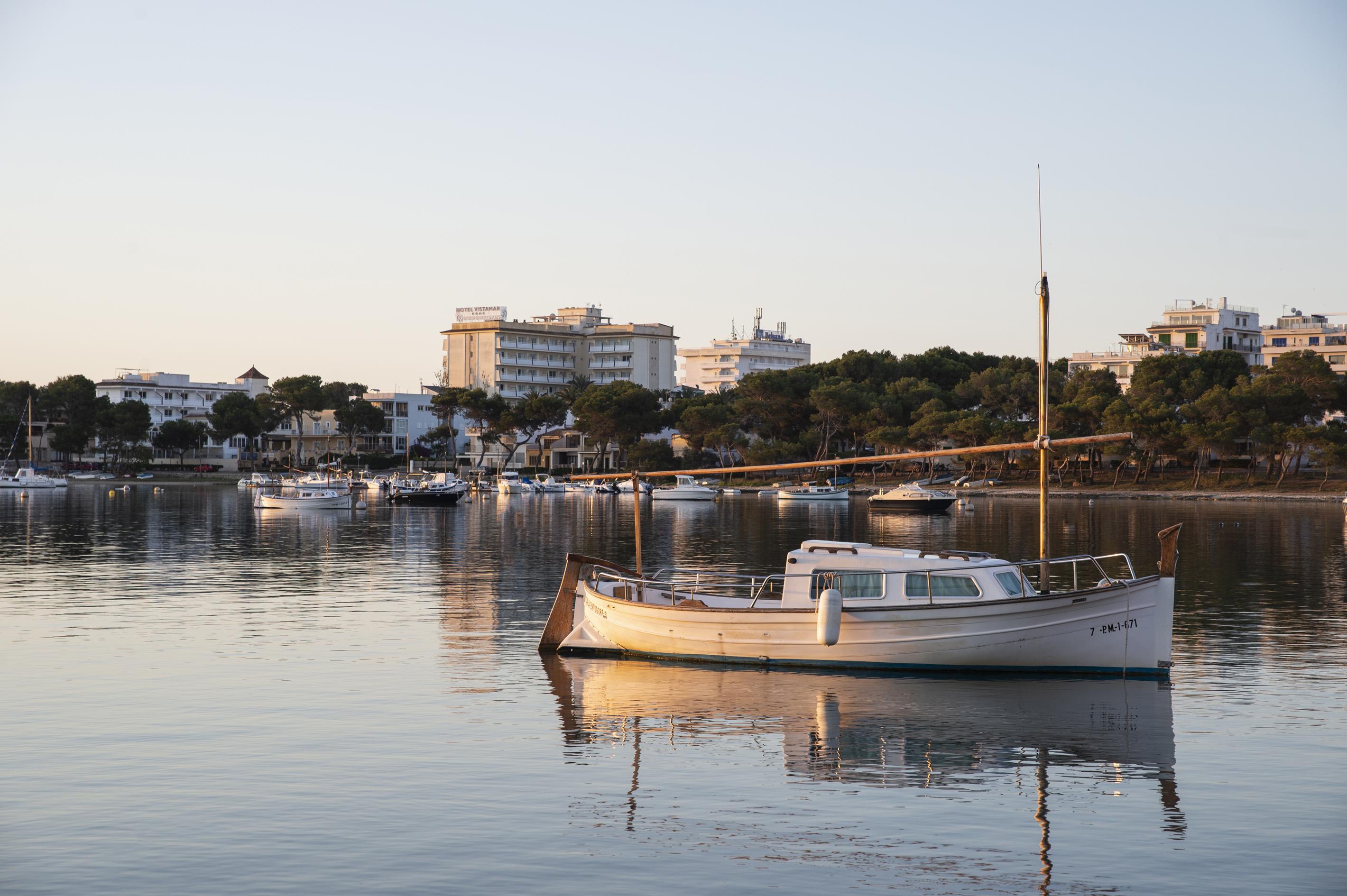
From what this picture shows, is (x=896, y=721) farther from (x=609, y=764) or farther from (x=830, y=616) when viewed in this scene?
(x=609, y=764)

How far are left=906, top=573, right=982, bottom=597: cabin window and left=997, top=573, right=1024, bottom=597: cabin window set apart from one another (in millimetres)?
630

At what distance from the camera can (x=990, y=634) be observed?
2806 cm

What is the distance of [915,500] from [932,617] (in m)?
88.7

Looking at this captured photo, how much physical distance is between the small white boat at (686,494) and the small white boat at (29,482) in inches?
3168

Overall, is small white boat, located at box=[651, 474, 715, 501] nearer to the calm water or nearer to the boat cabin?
the calm water

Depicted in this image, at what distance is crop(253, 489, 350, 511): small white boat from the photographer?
116m

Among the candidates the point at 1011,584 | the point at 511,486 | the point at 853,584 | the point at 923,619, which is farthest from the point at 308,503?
the point at 1011,584

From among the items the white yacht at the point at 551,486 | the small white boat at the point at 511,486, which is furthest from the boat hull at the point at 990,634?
the small white boat at the point at 511,486

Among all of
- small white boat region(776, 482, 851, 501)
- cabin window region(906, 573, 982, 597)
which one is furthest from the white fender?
small white boat region(776, 482, 851, 501)

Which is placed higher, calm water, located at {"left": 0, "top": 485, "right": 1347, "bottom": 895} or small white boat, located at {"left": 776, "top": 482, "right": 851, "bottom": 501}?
small white boat, located at {"left": 776, "top": 482, "right": 851, "bottom": 501}

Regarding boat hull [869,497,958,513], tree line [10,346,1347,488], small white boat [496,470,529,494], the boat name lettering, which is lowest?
boat hull [869,497,958,513]

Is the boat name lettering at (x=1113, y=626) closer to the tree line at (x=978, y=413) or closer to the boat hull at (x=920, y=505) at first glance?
the boat hull at (x=920, y=505)

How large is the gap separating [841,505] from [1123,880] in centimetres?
11679

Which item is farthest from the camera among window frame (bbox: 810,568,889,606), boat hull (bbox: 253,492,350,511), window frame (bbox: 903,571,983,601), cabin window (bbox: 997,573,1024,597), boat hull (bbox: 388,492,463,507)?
boat hull (bbox: 388,492,463,507)
